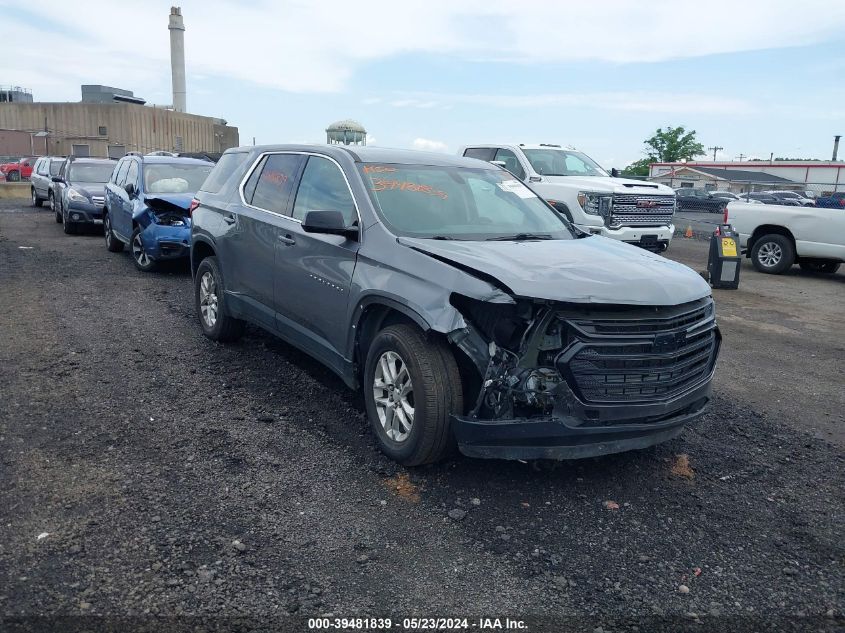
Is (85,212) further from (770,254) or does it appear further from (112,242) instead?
(770,254)

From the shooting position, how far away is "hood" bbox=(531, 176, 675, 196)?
41.2 feet

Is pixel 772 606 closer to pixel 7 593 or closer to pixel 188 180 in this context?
pixel 7 593

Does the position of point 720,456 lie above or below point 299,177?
below

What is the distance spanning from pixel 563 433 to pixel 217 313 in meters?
4.02

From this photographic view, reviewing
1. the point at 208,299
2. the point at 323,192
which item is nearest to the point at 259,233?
the point at 323,192

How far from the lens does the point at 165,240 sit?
10.4m

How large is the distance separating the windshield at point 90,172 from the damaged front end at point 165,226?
246 inches

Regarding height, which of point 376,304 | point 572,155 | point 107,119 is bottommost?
point 376,304

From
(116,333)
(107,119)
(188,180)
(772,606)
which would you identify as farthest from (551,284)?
(107,119)

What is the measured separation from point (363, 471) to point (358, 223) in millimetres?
1587

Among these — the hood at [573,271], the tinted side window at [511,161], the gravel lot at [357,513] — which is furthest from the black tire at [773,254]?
the hood at [573,271]

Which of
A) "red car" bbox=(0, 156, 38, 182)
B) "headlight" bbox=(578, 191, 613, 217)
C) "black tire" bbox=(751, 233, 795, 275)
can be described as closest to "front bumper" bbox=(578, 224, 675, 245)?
"headlight" bbox=(578, 191, 613, 217)

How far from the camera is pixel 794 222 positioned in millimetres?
12906

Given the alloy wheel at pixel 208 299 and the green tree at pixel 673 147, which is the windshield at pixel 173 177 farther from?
the green tree at pixel 673 147
